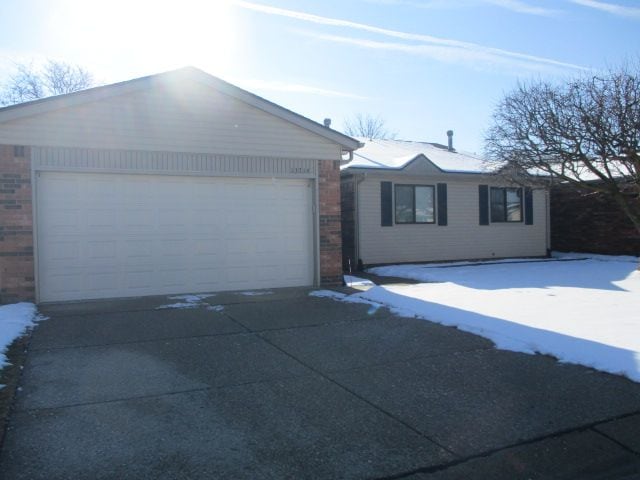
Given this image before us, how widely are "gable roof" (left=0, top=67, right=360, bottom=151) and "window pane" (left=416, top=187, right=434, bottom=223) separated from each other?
18.2 ft

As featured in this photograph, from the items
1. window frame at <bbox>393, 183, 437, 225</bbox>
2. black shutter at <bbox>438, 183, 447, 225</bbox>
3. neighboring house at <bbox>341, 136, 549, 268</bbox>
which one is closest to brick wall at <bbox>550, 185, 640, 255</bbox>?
neighboring house at <bbox>341, 136, 549, 268</bbox>

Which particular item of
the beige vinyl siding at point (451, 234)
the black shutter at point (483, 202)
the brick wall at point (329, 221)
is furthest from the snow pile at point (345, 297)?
the black shutter at point (483, 202)

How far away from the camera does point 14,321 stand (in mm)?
7891

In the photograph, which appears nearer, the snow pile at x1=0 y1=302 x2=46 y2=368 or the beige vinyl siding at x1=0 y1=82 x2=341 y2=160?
the snow pile at x1=0 y1=302 x2=46 y2=368

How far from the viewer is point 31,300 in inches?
371

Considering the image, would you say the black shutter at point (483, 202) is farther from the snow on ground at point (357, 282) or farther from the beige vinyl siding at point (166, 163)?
the beige vinyl siding at point (166, 163)

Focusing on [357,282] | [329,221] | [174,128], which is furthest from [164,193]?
[357,282]

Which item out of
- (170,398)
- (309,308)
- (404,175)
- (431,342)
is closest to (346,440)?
(170,398)

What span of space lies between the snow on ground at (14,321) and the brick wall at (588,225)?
1629 cm

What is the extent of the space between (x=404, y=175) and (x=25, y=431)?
13152mm

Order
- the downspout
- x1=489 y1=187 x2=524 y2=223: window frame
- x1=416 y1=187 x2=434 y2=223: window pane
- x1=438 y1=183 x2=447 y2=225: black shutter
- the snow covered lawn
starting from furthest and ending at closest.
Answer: x1=489 y1=187 x2=524 y2=223: window frame → x1=438 y1=183 x2=447 y2=225: black shutter → x1=416 y1=187 x2=434 y2=223: window pane → the downspout → the snow covered lawn

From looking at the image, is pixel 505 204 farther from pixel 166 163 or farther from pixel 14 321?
pixel 14 321

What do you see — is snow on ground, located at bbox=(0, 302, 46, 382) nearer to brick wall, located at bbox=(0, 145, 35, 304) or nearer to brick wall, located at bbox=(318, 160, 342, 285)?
brick wall, located at bbox=(0, 145, 35, 304)

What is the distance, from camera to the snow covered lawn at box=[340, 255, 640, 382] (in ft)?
21.9
